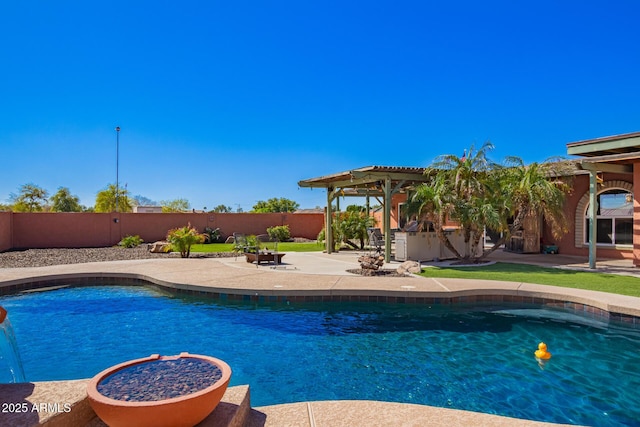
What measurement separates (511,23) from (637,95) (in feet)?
25.5

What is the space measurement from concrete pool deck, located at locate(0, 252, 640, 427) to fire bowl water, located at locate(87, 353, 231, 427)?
11.0 inches

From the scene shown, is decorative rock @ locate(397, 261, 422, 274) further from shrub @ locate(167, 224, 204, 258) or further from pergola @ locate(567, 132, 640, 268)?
shrub @ locate(167, 224, 204, 258)

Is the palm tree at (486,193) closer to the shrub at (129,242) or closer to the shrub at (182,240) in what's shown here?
the shrub at (182,240)

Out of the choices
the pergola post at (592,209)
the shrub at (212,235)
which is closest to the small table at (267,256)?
the pergola post at (592,209)

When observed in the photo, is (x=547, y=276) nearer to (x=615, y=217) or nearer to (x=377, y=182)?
(x=615, y=217)

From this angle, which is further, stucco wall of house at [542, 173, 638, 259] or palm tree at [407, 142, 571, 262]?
stucco wall of house at [542, 173, 638, 259]

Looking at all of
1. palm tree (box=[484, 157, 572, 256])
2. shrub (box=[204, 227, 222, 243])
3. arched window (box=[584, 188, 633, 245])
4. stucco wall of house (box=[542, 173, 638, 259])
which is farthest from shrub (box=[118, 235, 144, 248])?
arched window (box=[584, 188, 633, 245])

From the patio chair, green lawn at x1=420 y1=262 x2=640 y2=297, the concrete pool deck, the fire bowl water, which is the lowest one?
the concrete pool deck

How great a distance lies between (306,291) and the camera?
850cm

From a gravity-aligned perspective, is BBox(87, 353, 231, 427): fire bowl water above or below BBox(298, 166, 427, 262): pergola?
below

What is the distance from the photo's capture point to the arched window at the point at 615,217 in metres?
13.4

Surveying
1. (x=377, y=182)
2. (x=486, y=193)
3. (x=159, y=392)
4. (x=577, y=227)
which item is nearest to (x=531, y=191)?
(x=486, y=193)

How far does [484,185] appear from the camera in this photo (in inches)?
486

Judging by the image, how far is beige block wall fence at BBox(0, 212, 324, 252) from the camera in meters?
20.5
